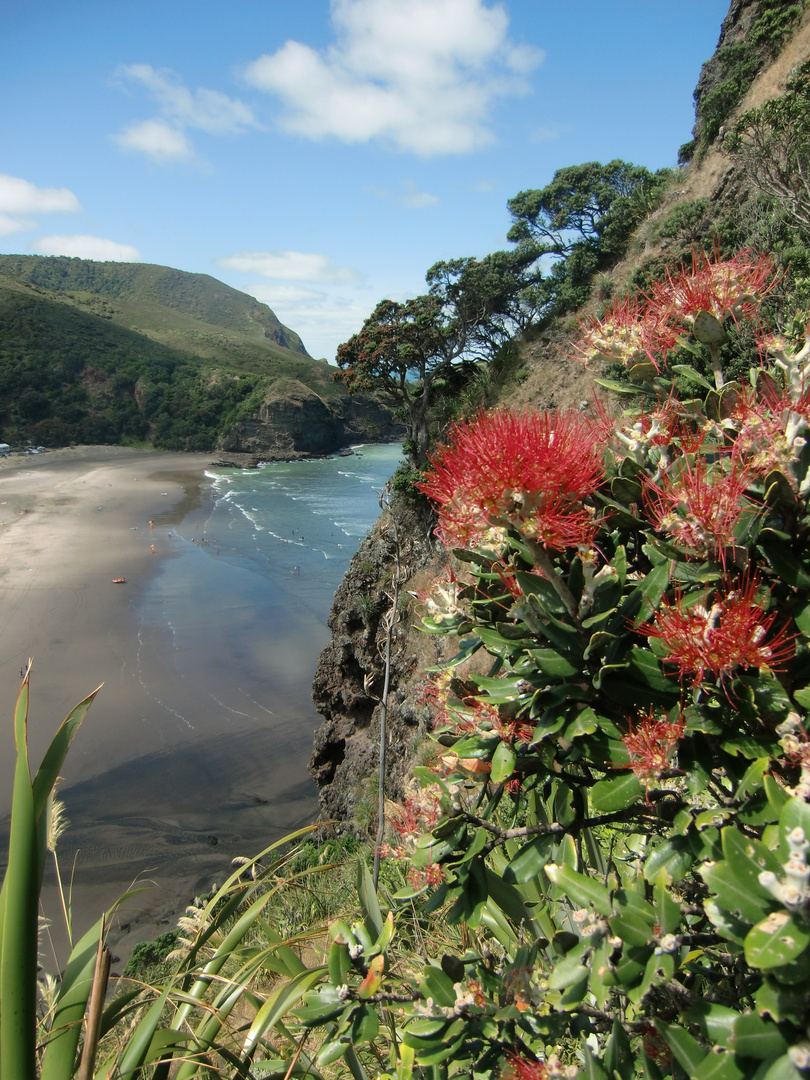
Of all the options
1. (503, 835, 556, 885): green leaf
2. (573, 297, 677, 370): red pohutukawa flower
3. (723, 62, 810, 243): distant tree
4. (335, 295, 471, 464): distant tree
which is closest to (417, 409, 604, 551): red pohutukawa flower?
(573, 297, 677, 370): red pohutukawa flower

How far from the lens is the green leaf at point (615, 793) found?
127 cm

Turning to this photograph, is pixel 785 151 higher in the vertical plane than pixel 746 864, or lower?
higher

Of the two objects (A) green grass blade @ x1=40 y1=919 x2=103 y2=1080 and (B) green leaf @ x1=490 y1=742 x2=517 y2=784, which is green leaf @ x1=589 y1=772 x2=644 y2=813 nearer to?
(B) green leaf @ x1=490 y1=742 x2=517 y2=784

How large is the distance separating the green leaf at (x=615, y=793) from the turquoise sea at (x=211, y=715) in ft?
8.71

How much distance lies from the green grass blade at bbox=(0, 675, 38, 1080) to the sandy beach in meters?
4.95

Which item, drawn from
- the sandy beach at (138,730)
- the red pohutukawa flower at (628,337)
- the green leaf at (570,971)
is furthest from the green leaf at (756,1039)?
the sandy beach at (138,730)

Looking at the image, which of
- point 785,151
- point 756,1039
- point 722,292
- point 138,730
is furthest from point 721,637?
point 138,730

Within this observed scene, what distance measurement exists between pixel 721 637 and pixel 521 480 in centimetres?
53

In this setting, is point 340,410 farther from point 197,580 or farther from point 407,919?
point 407,919

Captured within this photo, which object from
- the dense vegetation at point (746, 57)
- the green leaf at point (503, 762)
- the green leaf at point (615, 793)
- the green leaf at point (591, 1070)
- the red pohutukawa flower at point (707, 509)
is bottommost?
the green leaf at point (591, 1070)

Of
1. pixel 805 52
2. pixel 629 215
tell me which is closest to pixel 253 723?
pixel 629 215

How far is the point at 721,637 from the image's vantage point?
125 centimetres

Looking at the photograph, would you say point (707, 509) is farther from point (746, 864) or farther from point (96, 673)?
point (96, 673)

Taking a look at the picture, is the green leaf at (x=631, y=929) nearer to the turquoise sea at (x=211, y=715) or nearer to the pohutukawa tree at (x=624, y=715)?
the pohutukawa tree at (x=624, y=715)
